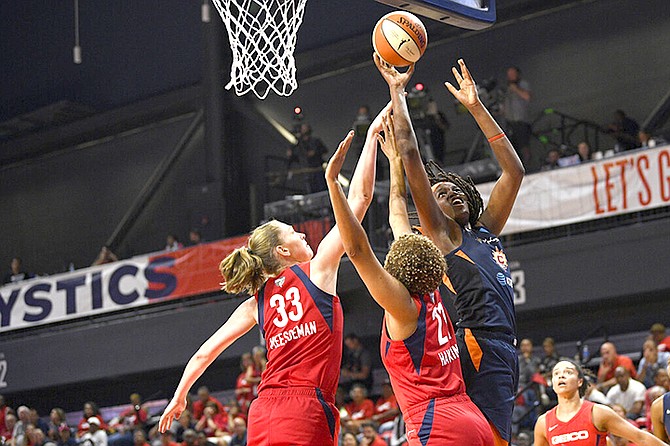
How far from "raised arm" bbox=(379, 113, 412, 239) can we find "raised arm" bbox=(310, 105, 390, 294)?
86 millimetres

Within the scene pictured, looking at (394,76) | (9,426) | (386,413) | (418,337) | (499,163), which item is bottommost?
(418,337)

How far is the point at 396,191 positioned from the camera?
16.5 ft

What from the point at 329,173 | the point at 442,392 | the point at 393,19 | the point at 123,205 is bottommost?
the point at 442,392

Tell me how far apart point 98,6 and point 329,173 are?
66.1 feet

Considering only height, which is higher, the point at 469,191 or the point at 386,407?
the point at 469,191

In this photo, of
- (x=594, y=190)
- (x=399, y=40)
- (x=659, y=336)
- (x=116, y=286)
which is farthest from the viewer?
(x=116, y=286)

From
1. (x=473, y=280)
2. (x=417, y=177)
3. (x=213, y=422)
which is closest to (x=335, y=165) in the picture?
(x=417, y=177)

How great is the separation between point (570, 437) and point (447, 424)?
322 cm

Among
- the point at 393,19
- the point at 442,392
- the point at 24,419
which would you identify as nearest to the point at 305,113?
the point at 24,419

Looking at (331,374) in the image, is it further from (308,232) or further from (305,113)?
(305,113)

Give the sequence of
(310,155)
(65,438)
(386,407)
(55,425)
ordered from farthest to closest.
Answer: (310,155) < (55,425) < (65,438) < (386,407)

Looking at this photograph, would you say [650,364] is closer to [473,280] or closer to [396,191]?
[473,280]

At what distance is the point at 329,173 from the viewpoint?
452 cm

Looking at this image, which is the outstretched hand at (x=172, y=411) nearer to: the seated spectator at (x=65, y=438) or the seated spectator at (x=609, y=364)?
the seated spectator at (x=609, y=364)
